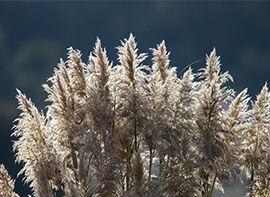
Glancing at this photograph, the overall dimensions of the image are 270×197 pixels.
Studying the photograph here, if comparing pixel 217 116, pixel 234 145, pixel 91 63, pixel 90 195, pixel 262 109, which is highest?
pixel 91 63

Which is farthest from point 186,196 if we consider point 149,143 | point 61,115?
point 61,115

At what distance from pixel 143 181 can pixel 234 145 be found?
5.69 ft

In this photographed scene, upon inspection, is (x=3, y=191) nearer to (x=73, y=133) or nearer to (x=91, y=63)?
(x=73, y=133)

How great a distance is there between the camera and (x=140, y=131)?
164 inches

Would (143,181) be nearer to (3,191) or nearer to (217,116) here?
(217,116)

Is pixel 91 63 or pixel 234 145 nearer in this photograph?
pixel 234 145

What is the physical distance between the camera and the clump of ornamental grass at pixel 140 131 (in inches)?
153

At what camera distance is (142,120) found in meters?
4.14

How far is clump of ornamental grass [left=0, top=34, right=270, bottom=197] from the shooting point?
12.7 ft

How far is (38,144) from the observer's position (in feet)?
15.1

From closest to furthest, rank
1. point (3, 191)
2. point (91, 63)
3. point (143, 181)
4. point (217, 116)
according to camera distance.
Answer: point (143, 181)
point (217, 116)
point (3, 191)
point (91, 63)

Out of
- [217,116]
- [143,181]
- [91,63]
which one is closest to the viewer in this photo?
[143,181]

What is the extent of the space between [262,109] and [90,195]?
2.95 metres

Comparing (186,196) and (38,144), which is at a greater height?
(38,144)
